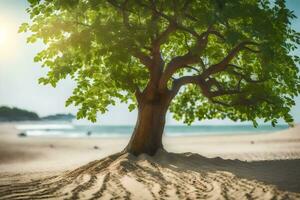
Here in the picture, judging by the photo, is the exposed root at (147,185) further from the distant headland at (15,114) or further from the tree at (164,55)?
the distant headland at (15,114)

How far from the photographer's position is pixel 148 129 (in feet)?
53.6

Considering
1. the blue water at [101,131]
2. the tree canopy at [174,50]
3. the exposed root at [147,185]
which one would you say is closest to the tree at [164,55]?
the tree canopy at [174,50]

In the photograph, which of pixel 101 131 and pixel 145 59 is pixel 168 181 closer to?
pixel 145 59

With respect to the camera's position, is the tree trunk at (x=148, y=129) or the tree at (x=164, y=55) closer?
the tree at (x=164, y=55)

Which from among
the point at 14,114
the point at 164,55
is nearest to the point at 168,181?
the point at 164,55

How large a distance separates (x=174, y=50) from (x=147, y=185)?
985 cm

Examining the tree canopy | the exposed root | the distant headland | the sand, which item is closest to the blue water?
the distant headland

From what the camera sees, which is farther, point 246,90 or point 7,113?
point 7,113

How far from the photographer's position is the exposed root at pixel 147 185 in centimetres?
919

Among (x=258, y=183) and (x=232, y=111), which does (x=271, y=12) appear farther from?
(x=258, y=183)

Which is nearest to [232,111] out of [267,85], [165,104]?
[267,85]

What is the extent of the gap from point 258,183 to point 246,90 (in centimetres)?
675

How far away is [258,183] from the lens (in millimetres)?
10438

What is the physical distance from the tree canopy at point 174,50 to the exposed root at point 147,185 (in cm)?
355
